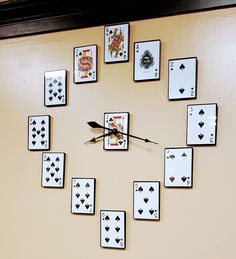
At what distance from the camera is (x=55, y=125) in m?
3.01

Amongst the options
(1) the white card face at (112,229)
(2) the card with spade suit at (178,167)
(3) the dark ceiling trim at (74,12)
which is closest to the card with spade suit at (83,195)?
(1) the white card face at (112,229)

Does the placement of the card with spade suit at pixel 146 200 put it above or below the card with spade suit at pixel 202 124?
below

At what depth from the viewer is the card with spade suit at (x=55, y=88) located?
117 inches

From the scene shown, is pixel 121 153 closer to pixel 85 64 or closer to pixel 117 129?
pixel 117 129

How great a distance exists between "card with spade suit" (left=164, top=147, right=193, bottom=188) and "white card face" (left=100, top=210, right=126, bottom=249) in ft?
1.38

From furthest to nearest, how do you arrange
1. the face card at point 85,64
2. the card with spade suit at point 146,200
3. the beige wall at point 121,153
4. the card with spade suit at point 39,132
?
1. the card with spade suit at point 39,132
2. the face card at point 85,64
3. the card with spade suit at point 146,200
4. the beige wall at point 121,153

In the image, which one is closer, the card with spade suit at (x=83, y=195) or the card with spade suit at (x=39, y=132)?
the card with spade suit at (x=83, y=195)

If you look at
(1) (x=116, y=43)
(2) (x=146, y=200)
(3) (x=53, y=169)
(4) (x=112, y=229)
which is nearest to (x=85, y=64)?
(1) (x=116, y=43)

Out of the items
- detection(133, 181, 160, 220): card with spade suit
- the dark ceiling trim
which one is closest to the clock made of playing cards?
detection(133, 181, 160, 220): card with spade suit

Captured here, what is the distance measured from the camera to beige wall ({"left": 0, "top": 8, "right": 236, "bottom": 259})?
251 centimetres

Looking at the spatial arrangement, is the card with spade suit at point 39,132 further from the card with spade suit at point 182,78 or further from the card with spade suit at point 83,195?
the card with spade suit at point 182,78

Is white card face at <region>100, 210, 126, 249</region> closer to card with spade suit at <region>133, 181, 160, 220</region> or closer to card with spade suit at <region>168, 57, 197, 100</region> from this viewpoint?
card with spade suit at <region>133, 181, 160, 220</region>

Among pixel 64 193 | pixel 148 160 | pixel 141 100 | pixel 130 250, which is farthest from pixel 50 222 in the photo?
pixel 141 100

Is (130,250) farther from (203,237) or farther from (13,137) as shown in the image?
(13,137)
